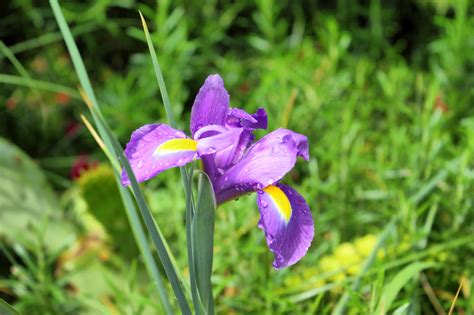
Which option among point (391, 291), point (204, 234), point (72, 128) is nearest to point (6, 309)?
point (204, 234)

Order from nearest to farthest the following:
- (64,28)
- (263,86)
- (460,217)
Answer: (64,28)
(460,217)
(263,86)

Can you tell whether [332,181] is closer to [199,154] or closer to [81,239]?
[81,239]

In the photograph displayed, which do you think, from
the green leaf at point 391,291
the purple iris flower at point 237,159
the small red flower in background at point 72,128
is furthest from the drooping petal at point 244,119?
the small red flower in background at point 72,128

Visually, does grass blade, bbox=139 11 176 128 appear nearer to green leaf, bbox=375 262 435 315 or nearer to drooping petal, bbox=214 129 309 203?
drooping petal, bbox=214 129 309 203

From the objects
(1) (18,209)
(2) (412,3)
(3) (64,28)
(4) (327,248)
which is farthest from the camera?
(2) (412,3)

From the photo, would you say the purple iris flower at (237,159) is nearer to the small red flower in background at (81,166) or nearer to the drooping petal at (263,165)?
the drooping petal at (263,165)

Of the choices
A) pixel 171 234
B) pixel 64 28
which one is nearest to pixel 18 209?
pixel 171 234

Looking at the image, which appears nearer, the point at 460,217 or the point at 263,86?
the point at 460,217
